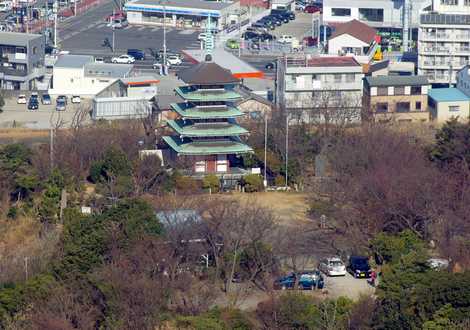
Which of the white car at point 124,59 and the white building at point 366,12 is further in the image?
the white building at point 366,12

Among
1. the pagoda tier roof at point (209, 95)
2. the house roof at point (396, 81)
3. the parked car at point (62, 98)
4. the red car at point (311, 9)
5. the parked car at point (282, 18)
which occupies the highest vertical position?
the red car at point (311, 9)

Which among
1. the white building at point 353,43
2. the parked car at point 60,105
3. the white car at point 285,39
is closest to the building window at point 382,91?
the white building at point 353,43

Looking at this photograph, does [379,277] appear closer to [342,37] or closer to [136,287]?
[136,287]

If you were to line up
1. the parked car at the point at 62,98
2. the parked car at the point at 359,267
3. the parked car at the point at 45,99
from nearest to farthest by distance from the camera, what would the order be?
the parked car at the point at 359,267 < the parked car at the point at 62,98 < the parked car at the point at 45,99

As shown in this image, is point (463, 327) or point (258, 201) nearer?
point (463, 327)

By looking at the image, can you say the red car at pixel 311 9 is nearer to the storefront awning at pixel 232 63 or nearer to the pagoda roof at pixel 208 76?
the storefront awning at pixel 232 63

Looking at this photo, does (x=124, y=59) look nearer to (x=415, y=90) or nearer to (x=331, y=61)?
(x=331, y=61)

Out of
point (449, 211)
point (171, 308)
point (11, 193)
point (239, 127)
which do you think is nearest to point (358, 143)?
point (239, 127)

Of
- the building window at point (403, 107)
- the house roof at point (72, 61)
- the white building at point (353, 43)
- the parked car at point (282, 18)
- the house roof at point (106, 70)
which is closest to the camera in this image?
the building window at point (403, 107)
